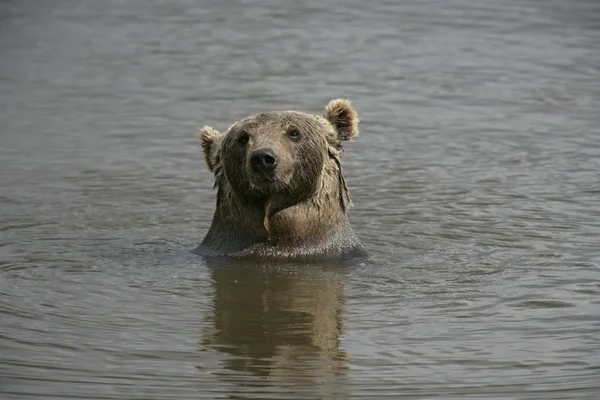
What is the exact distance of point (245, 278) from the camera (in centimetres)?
970

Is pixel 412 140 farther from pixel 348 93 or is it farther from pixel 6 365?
pixel 6 365

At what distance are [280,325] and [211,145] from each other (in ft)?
7.57

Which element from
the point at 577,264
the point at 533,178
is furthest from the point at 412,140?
the point at 577,264

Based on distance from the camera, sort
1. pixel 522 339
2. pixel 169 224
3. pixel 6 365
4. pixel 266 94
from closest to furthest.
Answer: pixel 6 365 < pixel 522 339 < pixel 169 224 < pixel 266 94

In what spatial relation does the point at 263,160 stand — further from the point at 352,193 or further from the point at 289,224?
the point at 352,193

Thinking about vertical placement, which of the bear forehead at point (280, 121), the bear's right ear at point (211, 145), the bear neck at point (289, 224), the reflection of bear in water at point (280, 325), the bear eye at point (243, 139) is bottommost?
the reflection of bear in water at point (280, 325)

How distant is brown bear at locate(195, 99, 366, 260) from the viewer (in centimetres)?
963

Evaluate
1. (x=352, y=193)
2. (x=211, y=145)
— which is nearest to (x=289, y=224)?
(x=211, y=145)

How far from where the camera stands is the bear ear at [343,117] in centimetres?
1032

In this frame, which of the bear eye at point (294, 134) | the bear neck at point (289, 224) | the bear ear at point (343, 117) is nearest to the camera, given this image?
the bear eye at point (294, 134)

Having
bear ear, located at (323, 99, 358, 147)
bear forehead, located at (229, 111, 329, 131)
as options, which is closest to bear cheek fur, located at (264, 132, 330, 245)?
bear forehead, located at (229, 111, 329, 131)

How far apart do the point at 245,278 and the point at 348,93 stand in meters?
6.44

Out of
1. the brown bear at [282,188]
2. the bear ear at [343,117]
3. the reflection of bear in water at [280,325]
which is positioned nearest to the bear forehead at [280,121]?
the brown bear at [282,188]

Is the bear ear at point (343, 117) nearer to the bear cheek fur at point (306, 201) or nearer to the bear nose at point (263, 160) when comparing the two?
the bear cheek fur at point (306, 201)
